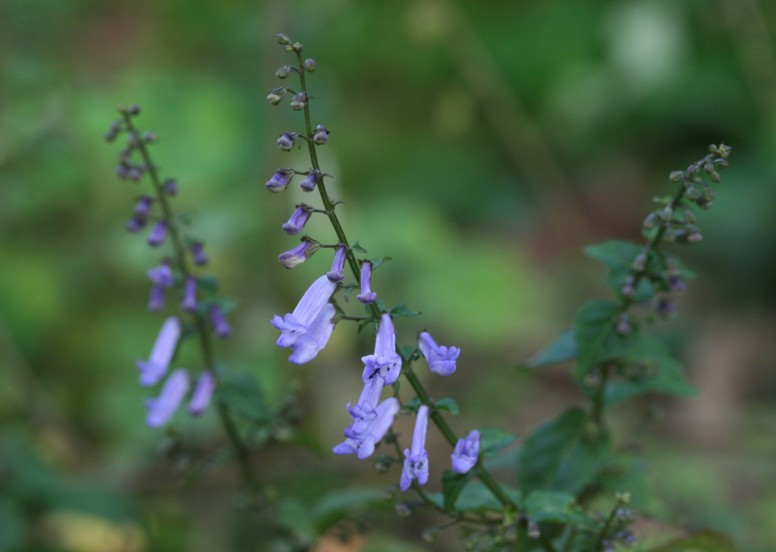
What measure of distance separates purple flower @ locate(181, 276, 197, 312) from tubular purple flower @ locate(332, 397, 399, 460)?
79 cm

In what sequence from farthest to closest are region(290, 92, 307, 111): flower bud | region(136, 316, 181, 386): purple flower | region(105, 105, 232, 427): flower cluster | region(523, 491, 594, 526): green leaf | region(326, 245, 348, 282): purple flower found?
region(136, 316, 181, 386): purple flower → region(105, 105, 232, 427): flower cluster → region(523, 491, 594, 526): green leaf → region(326, 245, 348, 282): purple flower → region(290, 92, 307, 111): flower bud

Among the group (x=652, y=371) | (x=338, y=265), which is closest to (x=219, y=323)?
(x=338, y=265)

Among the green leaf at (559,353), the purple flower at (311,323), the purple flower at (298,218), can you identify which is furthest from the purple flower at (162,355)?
the green leaf at (559,353)

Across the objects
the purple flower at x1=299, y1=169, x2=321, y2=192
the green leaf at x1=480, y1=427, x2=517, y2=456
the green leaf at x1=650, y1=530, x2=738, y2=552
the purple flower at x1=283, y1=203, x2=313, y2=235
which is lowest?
the green leaf at x1=650, y1=530, x2=738, y2=552

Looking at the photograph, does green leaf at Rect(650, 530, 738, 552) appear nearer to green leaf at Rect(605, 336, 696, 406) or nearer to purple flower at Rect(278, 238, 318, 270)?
green leaf at Rect(605, 336, 696, 406)

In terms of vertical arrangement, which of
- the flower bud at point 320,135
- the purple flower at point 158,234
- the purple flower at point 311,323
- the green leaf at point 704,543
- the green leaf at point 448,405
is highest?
the purple flower at point 158,234

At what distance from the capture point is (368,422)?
2162 millimetres

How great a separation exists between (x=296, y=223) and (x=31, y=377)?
12.5ft

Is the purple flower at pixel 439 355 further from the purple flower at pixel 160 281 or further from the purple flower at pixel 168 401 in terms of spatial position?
the purple flower at pixel 168 401

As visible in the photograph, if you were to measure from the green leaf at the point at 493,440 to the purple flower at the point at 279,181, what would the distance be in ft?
2.59

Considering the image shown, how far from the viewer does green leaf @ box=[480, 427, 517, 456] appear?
7.75ft

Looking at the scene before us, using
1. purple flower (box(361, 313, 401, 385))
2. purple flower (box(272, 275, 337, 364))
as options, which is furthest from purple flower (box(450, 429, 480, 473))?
purple flower (box(272, 275, 337, 364))

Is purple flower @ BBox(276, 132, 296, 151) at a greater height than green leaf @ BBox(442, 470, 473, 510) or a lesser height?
greater

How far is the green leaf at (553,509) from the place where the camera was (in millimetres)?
2285
